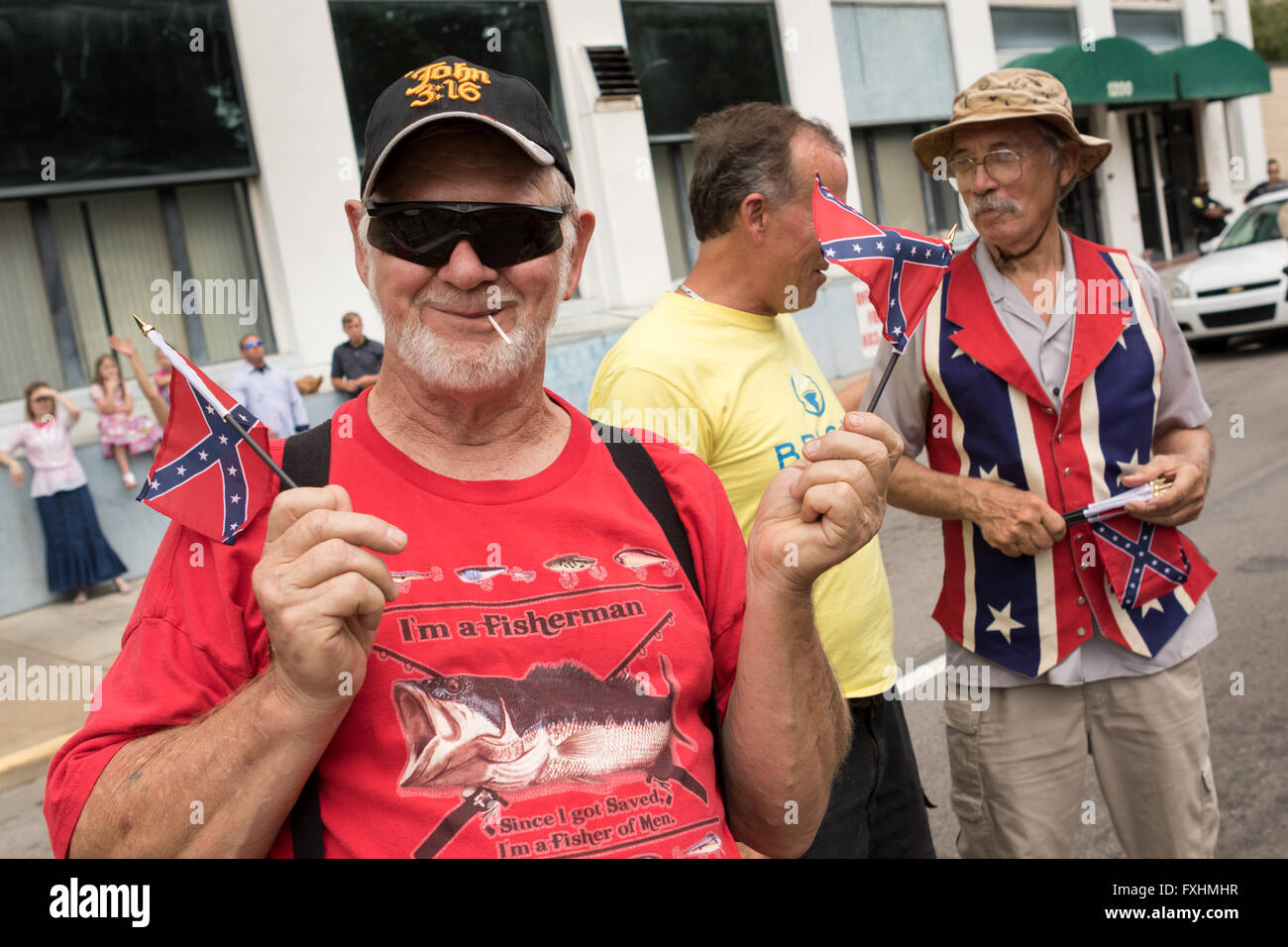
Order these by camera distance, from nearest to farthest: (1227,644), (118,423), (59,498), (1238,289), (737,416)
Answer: (737,416)
(1227,644)
(59,498)
(118,423)
(1238,289)

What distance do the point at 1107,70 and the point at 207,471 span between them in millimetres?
23665

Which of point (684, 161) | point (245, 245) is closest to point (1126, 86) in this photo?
point (684, 161)

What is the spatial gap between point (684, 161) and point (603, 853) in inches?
586

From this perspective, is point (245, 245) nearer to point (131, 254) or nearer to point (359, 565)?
point (131, 254)

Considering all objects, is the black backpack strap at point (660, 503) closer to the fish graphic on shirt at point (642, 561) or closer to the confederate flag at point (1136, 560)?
the fish graphic on shirt at point (642, 561)

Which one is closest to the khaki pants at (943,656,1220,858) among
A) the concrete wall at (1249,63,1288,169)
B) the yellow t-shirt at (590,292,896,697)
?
the yellow t-shirt at (590,292,896,697)

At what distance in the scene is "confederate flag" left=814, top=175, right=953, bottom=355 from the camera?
1987mm

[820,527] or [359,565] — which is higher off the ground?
[359,565]

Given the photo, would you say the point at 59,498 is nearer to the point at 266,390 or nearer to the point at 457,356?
the point at 266,390

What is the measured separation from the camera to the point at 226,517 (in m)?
1.60

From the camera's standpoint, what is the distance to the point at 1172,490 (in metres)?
2.79

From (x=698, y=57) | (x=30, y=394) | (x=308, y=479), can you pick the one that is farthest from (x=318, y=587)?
(x=698, y=57)

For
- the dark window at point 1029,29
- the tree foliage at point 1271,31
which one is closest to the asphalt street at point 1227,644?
the dark window at point 1029,29

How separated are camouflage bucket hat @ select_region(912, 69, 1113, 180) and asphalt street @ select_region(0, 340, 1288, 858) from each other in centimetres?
223
